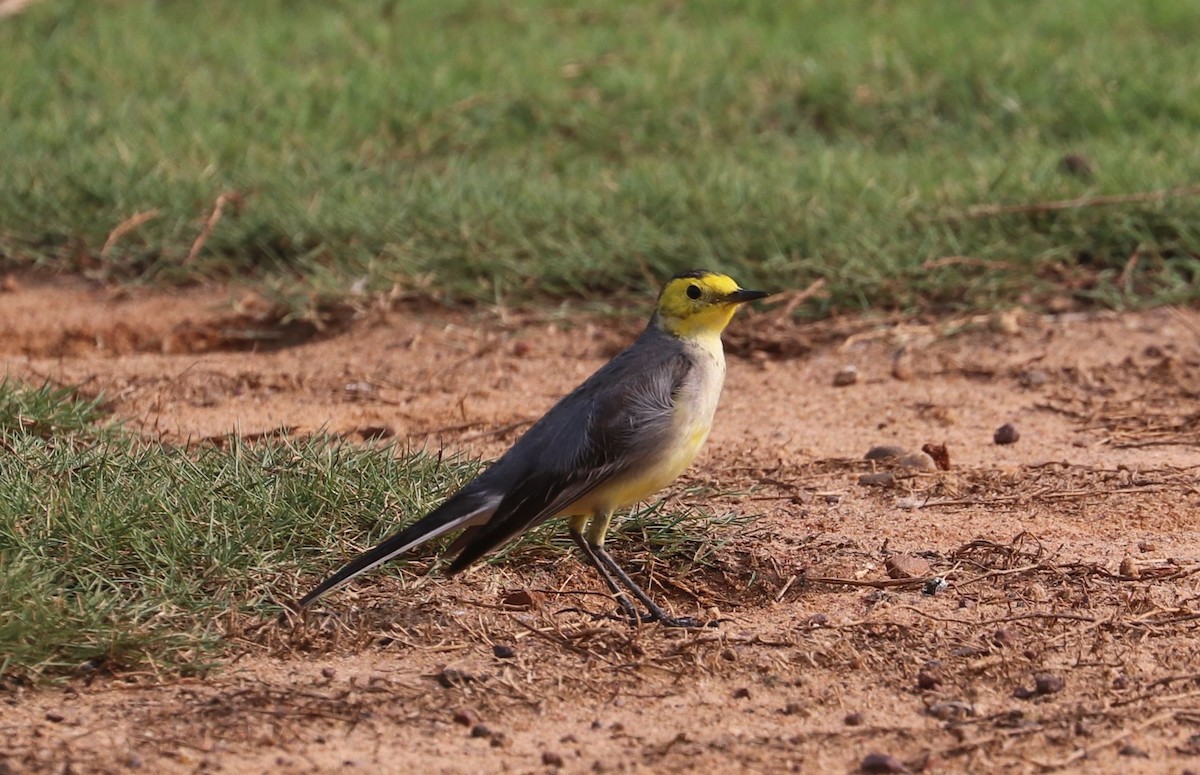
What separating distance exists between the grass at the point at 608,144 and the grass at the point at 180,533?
222 cm

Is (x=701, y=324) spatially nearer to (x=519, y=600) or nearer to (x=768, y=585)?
(x=768, y=585)

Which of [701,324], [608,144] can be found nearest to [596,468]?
[701,324]

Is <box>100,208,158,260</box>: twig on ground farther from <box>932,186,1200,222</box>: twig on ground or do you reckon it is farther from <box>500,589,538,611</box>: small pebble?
<box>500,589,538,611</box>: small pebble

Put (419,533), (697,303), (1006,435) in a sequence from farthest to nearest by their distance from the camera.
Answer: (1006,435), (697,303), (419,533)

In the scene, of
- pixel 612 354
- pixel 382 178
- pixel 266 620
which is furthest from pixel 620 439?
pixel 382 178

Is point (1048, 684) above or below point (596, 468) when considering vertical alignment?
below

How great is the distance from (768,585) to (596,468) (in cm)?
57

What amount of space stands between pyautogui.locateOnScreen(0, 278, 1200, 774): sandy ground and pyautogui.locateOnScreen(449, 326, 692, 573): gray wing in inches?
10.2

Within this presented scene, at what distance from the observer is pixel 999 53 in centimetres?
922

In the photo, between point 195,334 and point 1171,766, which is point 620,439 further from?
point 195,334

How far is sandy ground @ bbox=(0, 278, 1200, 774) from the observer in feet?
11.6

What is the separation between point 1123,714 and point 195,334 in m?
4.40

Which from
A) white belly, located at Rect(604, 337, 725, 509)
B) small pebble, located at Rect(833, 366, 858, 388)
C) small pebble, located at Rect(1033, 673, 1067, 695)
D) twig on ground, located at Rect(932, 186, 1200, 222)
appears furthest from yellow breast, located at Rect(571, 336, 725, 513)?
twig on ground, located at Rect(932, 186, 1200, 222)

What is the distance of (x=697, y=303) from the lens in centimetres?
481
